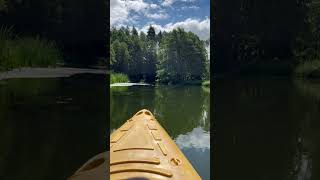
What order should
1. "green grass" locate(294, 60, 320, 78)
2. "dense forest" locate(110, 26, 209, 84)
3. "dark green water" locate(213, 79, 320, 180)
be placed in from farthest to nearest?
"dense forest" locate(110, 26, 209, 84) < "green grass" locate(294, 60, 320, 78) < "dark green water" locate(213, 79, 320, 180)

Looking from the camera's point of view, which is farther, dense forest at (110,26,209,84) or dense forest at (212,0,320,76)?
Answer: dense forest at (110,26,209,84)

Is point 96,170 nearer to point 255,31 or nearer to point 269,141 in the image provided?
point 269,141

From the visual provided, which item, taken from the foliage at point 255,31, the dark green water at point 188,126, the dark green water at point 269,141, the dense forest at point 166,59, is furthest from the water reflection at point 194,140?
the dense forest at point 166,59

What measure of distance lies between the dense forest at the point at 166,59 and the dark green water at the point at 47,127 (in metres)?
14.8

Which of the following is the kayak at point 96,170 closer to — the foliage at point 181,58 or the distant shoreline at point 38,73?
the distant shoreline at point 38,73

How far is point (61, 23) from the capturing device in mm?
7691

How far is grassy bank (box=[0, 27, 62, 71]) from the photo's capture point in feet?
18.4

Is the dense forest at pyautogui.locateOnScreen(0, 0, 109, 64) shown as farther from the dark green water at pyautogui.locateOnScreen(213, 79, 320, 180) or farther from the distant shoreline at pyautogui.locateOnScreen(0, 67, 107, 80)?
the dark green water at pyautogui.locateOnScreen(213, 79, 320, 180)

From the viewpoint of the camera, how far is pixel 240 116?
8039 millimetres

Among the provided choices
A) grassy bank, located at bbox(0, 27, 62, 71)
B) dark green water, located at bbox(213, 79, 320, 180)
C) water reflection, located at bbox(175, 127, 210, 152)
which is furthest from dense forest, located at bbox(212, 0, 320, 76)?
grassy bank, located at bbox(0, 27, 62, 71)

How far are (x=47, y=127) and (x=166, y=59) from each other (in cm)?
2163

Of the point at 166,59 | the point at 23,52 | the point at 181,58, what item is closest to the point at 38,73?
the point at 23,52

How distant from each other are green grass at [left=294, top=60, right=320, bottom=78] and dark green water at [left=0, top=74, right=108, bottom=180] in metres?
7.59

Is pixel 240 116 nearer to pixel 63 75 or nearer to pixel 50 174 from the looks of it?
pixel 63 75
